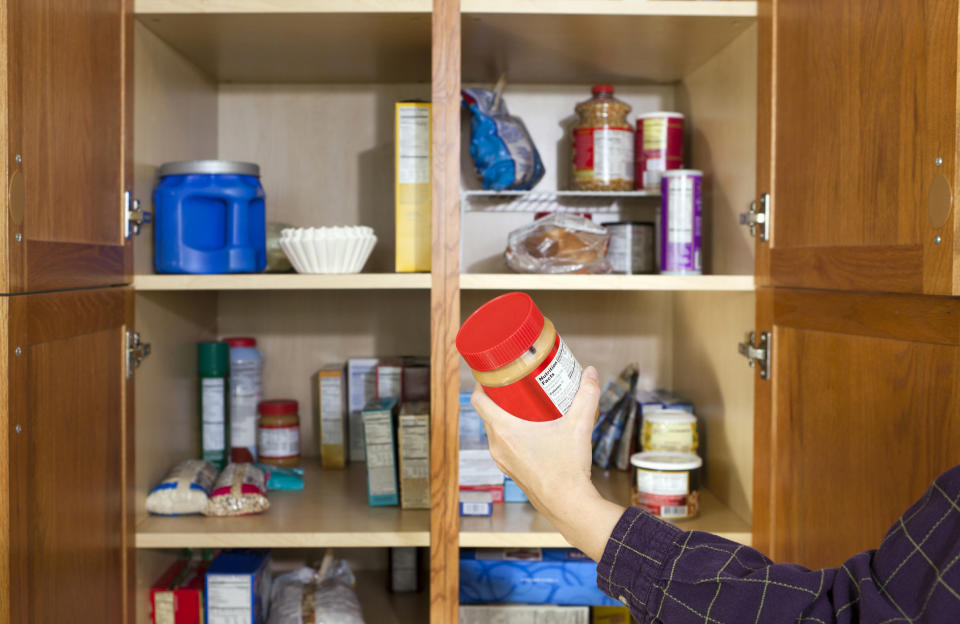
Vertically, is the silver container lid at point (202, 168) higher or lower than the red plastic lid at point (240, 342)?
higher

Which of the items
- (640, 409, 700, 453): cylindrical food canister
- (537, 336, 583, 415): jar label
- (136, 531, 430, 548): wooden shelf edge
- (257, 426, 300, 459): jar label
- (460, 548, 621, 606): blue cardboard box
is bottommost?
(460, 548, 621, 606): blue cardboard box

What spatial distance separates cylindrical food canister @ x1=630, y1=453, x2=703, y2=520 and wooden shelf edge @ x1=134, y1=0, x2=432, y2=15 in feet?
2.42

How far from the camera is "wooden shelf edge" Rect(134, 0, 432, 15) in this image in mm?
1171

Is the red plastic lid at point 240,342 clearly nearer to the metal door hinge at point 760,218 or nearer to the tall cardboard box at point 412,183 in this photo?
the tall cardboard box at point 412,183

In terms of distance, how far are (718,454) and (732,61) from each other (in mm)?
638

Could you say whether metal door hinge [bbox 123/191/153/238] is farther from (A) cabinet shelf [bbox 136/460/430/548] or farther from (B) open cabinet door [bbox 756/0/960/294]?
(B) open cabinet door [bbox 756/0/960/294]

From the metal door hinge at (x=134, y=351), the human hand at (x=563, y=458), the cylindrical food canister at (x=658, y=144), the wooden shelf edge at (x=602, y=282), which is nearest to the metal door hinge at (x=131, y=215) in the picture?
the metal door hinge at (x=134, y=351)

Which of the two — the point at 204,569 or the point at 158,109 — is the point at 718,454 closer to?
the point at 204,569

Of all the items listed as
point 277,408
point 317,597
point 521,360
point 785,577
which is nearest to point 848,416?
point 785,577

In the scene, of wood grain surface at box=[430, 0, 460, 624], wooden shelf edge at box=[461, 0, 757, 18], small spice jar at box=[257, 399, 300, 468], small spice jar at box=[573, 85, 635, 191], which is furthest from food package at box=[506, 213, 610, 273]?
small spice jar at box=[257, 399, 300, 468]

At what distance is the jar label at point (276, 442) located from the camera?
1.57 metres

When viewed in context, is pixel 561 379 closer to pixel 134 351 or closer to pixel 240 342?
pixel 134 351

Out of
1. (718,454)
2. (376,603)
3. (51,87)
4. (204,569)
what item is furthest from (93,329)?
(718,454)

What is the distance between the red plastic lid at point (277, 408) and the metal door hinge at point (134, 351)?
330 millimetres
